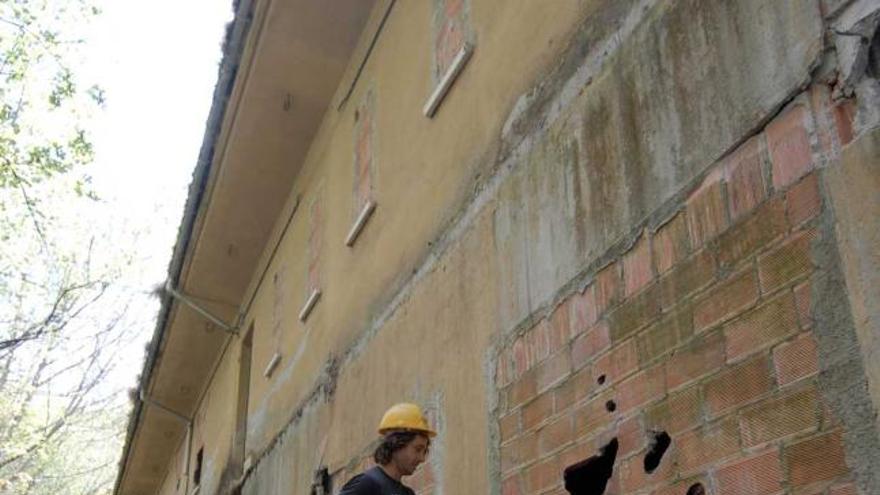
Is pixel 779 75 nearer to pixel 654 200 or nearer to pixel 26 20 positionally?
pixel 654 200

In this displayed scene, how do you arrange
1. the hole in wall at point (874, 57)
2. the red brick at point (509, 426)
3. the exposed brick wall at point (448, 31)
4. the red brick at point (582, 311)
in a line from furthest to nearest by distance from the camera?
the exposed brick wall at point (448, 31), the red brick at point (509, 426), the red brick at point (582, 311), the hole in wall at point (874, 57)

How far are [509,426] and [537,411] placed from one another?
278 mm

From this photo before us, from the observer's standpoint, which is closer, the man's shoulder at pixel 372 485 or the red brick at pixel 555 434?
the red brick at pixel 555 434

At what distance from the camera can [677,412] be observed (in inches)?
106

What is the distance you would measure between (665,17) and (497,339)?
1.68 m

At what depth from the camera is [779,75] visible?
2439 millimetres

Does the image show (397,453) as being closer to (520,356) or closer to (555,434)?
(520,356)

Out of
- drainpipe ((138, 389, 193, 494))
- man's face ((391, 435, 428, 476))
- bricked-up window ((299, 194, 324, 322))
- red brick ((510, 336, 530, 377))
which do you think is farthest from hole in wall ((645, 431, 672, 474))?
drainpipe ((138, 389, 193, 494))

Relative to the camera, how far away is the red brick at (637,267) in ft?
9.75

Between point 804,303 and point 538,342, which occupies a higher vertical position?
point 538,342

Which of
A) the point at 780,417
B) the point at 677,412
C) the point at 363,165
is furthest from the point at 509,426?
the point at 363,165

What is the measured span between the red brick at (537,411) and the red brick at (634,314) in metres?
0.52

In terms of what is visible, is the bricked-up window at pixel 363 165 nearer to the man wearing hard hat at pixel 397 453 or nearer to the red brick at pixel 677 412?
the man wearing hard hat at pixel 397 453

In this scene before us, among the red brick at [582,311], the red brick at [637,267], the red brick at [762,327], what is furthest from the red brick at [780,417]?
the red brick at [582,311]
